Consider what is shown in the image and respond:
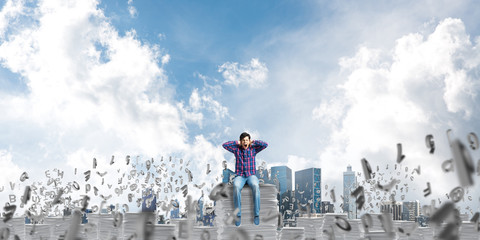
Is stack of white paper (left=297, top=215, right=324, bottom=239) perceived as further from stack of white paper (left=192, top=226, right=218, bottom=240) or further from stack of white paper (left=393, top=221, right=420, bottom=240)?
stack of white paper (left=192, top=226, right=218, bottom=240)

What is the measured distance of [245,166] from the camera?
27.4 feet

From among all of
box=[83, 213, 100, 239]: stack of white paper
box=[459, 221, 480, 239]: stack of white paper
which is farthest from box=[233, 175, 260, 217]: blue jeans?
box=[459, 221, 480, 239]: stack of white paper

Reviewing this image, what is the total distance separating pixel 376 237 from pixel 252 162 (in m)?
2.92

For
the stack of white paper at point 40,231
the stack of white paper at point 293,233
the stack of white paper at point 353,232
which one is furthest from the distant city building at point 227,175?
the stack of white paper at point 40,231

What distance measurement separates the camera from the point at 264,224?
8.15 m

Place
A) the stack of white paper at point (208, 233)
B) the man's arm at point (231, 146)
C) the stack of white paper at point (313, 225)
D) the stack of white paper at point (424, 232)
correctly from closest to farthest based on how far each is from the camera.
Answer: the stack of white paper at point (208, 233) → the man's arm at point (231, 146) → the stack of white paper at point (313, 225) → the stack of white paper at point (424, 232)

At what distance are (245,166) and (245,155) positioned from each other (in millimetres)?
237

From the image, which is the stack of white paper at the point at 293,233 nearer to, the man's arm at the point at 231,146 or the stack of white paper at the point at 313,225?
the stack of white paper at the point at 313,225

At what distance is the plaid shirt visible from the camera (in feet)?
27.4

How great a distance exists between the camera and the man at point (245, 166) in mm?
8039

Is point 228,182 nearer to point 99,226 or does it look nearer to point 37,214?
point 99,226

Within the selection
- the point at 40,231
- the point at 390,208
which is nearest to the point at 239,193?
the point at 40,231

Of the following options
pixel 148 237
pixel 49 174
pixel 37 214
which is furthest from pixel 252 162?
pixel 49 174

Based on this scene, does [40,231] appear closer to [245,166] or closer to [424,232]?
[245,166]
